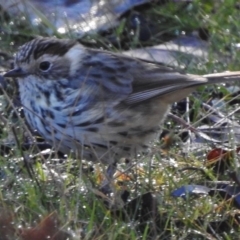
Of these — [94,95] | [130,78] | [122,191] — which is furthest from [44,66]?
[122,191]

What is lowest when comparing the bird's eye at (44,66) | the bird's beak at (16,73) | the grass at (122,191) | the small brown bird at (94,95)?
the grass at (122,191)

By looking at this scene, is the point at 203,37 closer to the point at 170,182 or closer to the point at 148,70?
the point at 148,70

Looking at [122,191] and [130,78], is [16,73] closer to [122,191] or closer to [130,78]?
[130,78]

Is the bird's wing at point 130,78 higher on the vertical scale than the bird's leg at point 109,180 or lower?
higher

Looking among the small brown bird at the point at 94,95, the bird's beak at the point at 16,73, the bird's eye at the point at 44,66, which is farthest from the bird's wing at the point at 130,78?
the bird's beak at the point at 16,73

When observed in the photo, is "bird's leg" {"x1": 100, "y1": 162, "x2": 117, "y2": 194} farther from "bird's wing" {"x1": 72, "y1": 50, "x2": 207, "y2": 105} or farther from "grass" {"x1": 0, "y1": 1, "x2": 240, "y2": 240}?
"bird's wing" {"x1": 72, "y1": 50, "x2": 207, "y2": 105}

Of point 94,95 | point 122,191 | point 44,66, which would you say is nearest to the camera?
point 122,191

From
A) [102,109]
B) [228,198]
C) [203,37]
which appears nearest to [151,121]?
[102,109]

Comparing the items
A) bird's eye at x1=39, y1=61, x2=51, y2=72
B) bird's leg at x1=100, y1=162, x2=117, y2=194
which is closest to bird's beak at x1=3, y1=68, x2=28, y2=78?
bird's eye at x1=39, y1=61, x2=51, y2=72

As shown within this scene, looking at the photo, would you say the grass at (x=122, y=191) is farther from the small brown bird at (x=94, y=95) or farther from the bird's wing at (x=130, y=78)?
the bird's wing at (x=130, y=78)
